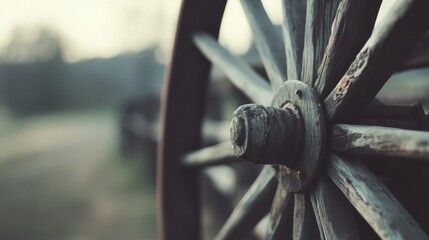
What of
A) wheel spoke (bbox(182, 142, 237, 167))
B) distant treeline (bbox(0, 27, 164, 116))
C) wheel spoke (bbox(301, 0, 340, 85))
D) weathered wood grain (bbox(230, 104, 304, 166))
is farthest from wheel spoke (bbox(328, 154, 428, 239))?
distant treeline (bbox(0, 27, 164, 116))

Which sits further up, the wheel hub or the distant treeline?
the wheel hub

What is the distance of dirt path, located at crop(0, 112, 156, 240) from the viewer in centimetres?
431

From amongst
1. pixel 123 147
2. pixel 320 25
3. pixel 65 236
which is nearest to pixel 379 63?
pixel 320 25

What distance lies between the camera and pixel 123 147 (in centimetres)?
854

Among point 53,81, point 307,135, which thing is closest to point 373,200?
point 307,135

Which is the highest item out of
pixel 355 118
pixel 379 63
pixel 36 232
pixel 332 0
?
pixel 332 0

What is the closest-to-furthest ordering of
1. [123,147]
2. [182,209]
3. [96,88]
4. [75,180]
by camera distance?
1. [182,209]
2. [75,180]
3. [123,147]
4. [96,88]

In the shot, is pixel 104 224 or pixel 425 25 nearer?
pixel 425 25

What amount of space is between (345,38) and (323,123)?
189mm

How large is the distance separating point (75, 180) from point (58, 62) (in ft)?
55.9

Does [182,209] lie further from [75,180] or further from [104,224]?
[75,180]

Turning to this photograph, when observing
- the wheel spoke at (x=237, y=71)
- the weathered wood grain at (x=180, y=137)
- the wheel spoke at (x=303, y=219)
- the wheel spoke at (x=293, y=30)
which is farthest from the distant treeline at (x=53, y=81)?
the wheel spoke at (x=303, y=219)

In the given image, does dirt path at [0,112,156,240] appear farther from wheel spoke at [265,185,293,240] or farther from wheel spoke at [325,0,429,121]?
wheel spoke at [325,0,429,121]

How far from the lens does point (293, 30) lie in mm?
1333
